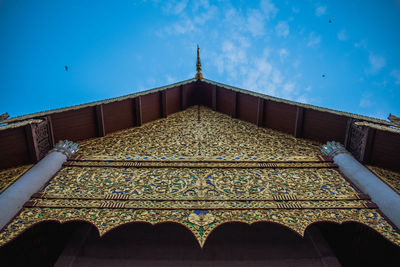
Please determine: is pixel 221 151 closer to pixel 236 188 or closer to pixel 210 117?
pixel 236 188

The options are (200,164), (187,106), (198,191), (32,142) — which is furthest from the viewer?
(187,106)

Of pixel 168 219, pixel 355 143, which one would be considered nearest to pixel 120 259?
pixel 168 219

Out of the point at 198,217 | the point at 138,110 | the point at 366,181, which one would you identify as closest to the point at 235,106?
the point at 138,110

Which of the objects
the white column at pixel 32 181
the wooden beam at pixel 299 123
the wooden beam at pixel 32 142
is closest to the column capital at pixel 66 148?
the white column at pixel 32 181

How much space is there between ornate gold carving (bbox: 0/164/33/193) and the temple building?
23 millimetres

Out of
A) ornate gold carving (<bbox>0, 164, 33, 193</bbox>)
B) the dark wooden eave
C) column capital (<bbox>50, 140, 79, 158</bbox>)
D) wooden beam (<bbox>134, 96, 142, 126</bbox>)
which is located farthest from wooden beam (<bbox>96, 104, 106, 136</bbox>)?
ornate gold carving (<bbox>0, 164, 33, 193</bbox>)

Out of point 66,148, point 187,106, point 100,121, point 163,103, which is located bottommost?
point 66,148

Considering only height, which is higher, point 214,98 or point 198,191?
point 214,98

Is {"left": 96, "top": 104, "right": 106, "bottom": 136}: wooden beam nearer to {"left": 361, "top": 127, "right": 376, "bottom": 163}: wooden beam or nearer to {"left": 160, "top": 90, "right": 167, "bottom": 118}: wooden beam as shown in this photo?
{"left": 160, "top": 90, "right": 167, "bottom": 118}: wooden beam

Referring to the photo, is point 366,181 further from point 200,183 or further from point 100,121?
point 100,121

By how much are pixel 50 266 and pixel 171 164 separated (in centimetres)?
220

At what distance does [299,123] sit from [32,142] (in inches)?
160

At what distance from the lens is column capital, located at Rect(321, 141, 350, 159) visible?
368 cm

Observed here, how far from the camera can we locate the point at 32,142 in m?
3.36
